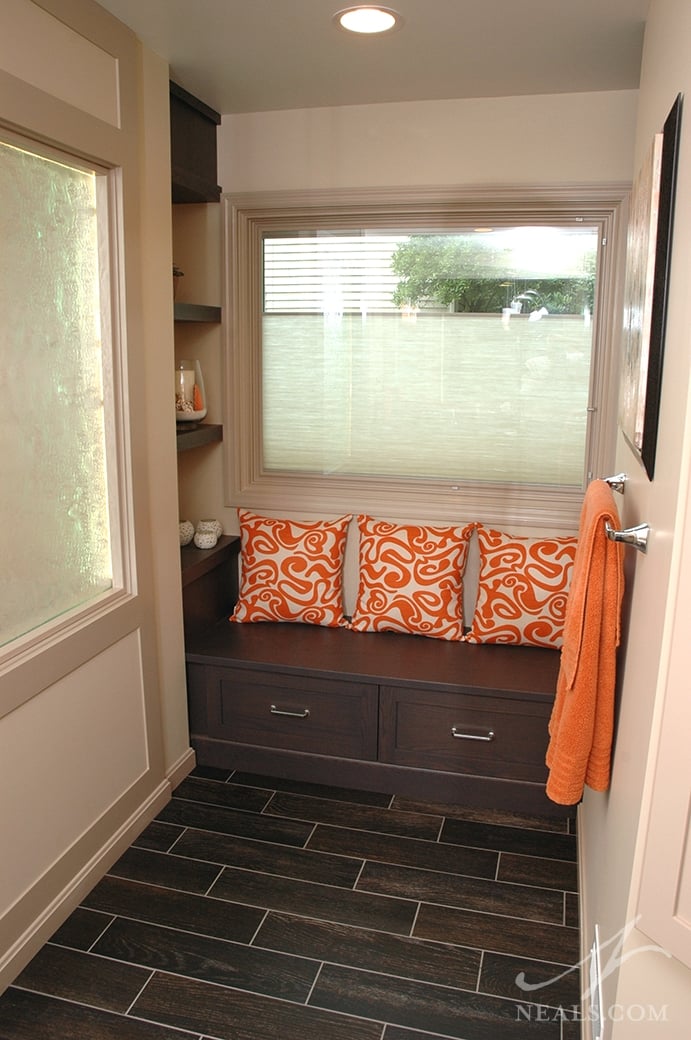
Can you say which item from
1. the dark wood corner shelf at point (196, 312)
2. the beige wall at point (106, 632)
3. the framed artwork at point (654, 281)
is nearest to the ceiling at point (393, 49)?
the beige wall at point (106, 632)

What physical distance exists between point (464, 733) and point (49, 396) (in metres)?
1.68

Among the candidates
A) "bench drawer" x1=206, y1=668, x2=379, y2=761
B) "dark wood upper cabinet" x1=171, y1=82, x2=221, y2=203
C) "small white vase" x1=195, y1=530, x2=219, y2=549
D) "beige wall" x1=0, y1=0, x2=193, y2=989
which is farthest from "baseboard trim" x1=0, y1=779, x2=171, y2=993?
"dark wood upper cabinet" x1=171, y1=82, x2=221, y2=203

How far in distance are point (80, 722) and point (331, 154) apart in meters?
2.19

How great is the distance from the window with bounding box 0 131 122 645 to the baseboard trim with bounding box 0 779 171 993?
0.73 metres

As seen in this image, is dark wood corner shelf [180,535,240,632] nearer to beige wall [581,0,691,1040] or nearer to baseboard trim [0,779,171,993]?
baseboard trim [0,779,171,993]

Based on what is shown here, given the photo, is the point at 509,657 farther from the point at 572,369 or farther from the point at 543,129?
the point at 543,129

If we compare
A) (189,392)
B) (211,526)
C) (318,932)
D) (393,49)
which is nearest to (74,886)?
(318,932)

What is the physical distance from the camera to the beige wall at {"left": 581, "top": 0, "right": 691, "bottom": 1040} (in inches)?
48.5

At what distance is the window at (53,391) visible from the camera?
2039 mm

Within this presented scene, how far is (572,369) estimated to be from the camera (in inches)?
121

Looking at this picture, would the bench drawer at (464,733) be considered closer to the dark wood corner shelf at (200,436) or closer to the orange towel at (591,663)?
the orange towel at (591,663)

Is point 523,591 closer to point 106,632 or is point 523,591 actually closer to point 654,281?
point 106,632

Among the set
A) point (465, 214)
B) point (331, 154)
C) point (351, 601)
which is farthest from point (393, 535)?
point (331, 154)

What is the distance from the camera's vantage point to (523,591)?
301 cm
